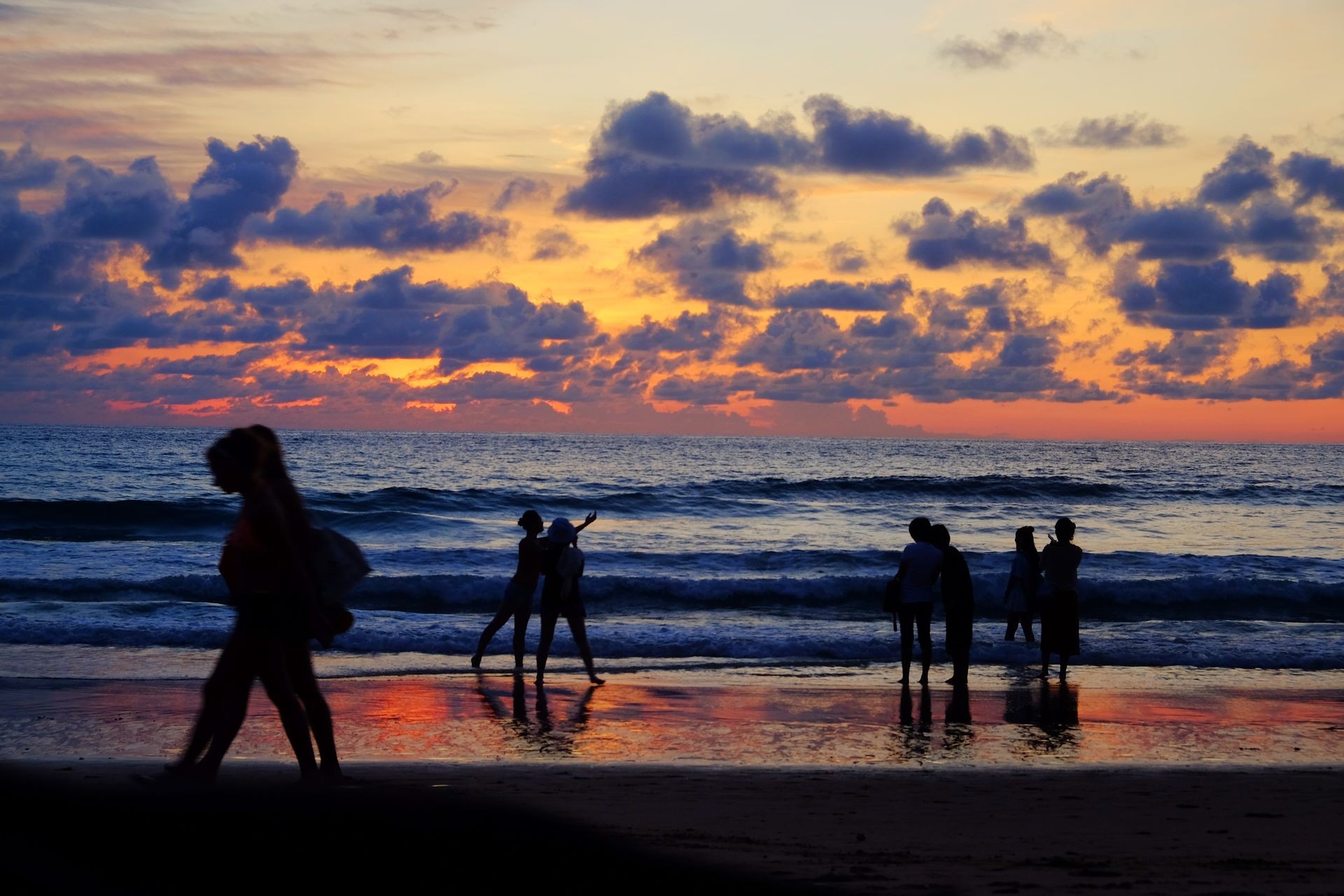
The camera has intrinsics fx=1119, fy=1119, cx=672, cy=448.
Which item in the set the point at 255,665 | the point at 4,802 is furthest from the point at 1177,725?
the point at 4,802

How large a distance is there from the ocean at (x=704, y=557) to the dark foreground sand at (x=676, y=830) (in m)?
2.70

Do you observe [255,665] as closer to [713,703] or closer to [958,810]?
[958,810]

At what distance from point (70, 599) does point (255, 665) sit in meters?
15.5

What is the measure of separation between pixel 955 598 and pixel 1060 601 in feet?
6.14

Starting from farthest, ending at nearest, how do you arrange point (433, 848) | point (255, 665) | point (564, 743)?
point (564, 743), point (255, 665), point (433, 848)

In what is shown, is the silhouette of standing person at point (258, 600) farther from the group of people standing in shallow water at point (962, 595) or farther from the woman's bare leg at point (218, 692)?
the group of people standing in shallow water at point (962, 595)

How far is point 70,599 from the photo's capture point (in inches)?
741

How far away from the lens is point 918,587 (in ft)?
38.8

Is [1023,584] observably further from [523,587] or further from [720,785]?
[720,785]

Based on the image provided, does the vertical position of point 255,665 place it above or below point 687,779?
above

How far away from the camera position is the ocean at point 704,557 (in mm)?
15008

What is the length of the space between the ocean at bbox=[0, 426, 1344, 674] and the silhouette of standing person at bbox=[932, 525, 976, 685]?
2323 mm

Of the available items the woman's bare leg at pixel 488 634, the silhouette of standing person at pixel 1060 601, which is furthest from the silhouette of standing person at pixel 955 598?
the woman's bare leg at pixel 488 634

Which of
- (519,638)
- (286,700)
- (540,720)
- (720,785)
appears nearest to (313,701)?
(286,700)
